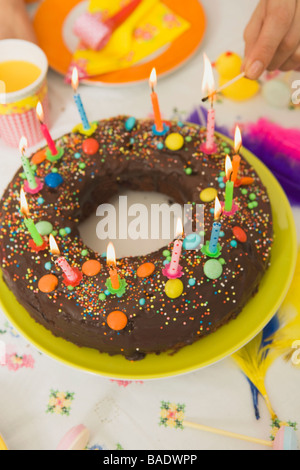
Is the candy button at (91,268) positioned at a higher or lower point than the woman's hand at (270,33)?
lower

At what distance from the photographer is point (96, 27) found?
1847mm

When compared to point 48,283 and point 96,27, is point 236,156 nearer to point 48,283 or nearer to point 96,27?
point 48,283

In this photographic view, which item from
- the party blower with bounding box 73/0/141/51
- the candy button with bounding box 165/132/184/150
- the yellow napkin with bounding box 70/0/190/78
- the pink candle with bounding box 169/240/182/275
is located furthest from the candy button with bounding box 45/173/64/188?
the party blower with bounding box 73/0/141/51

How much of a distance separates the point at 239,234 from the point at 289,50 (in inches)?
25.8

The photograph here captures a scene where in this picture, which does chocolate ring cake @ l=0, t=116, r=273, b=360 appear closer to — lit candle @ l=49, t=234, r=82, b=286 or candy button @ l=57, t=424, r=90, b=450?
lit candle @ l=49, t=234, r=82, b=286

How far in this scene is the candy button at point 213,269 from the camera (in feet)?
4.14

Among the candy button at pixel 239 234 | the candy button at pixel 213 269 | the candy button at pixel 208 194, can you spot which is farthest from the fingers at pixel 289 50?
the candy button at pixel 213 269

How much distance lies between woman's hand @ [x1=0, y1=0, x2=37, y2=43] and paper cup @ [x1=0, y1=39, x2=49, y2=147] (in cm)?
16

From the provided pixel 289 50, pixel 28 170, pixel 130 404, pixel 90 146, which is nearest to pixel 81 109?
pixel 90 146

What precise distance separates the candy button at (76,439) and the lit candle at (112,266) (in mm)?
379

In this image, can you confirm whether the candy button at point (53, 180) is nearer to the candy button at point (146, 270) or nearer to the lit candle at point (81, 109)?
the lit candle at point (81, 109)

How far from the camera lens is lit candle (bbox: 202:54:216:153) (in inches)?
51.8

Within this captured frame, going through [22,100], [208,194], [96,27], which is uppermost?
[96,27]

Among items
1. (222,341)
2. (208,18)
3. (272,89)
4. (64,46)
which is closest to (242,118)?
(272,89)
